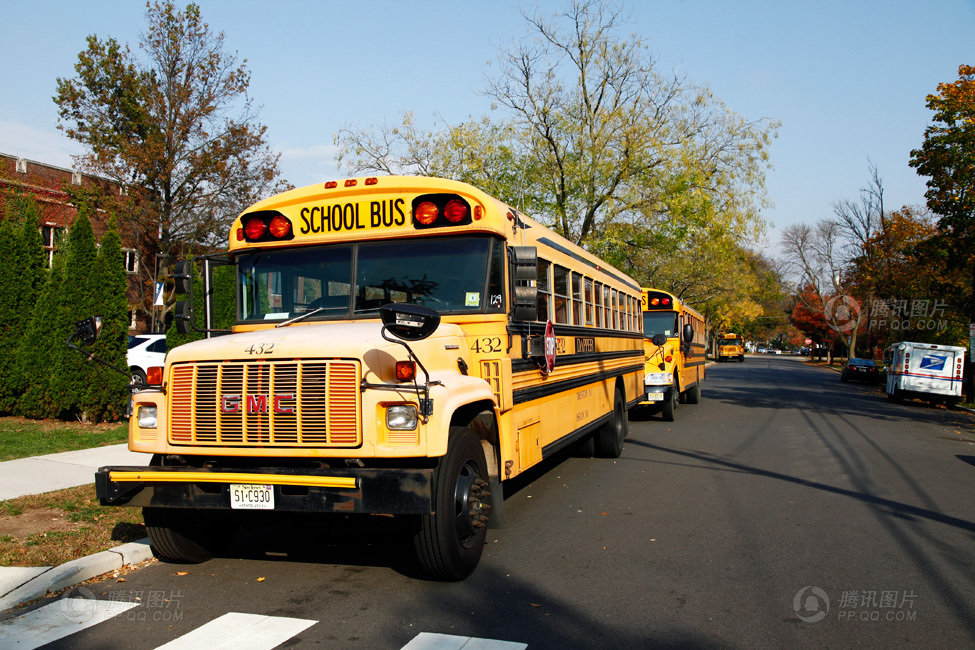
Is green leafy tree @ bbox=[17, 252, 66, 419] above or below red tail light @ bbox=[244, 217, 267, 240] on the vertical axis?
below

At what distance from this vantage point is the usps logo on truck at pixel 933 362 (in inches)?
918

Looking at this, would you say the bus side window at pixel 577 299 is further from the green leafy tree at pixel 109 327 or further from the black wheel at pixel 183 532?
the green leafy tree at pixel 109 327

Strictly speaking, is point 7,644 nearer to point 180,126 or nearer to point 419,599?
point 419,599

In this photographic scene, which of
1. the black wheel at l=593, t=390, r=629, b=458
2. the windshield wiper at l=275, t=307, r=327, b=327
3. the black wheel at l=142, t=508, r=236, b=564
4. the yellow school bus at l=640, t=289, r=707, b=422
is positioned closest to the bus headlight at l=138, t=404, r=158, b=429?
the black wheel at l=142, t=508, r=236, b=564

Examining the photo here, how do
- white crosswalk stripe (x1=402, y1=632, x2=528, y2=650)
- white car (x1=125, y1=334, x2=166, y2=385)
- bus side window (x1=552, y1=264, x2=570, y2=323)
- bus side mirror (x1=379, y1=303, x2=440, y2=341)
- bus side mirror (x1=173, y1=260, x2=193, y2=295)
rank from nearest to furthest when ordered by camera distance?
white crosswalk stripe (x1=402, y1=632, x2=528, y2=650) → bus side mirror (x1=379, y1=303, x2=440, y2=341) → bus side mirror (x1=173, y1=260, x2=193, y2=295) → bus side window (x1=552, y1=264, x2=570, y2=323) → white car (x1=125, y1=334, x2=166, y2=385)

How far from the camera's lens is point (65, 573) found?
16.5ft

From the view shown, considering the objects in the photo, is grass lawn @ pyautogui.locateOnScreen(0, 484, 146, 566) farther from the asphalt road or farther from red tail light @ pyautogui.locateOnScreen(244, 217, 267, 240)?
red tail light @ pyautogui.locateOnScreen(244, 217, 267, 240)

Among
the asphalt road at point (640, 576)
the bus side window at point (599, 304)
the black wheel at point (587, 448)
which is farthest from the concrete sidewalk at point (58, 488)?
the black wheel at point (587, 448)

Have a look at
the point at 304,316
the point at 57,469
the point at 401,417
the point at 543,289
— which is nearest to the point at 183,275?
the point at 304,316

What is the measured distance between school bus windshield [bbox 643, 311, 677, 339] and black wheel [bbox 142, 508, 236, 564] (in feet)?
41.2

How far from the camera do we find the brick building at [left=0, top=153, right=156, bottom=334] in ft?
85.0

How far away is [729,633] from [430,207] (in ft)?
11.4

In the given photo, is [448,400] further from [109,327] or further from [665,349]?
[665,349]

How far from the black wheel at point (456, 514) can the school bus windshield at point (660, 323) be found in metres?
12.2
